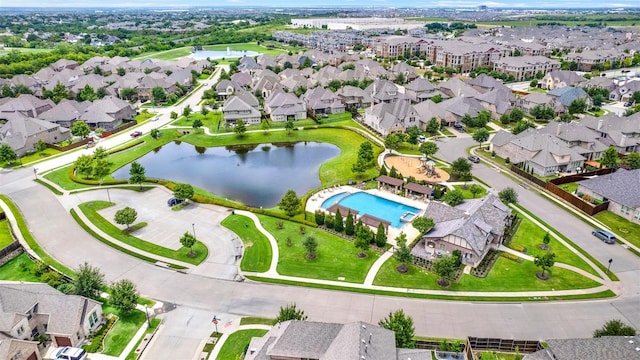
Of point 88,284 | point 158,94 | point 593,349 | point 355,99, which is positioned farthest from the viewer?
point 158,94

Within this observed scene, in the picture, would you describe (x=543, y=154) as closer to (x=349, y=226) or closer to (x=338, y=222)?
(x=349, y=226)

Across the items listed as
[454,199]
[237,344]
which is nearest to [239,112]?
[454,199]

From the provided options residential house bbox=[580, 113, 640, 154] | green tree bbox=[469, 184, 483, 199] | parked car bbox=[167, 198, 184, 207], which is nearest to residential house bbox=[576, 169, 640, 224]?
green tree bbox=[469, 184, 483, 199]

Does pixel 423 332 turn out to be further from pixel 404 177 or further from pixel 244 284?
pixel 404 177

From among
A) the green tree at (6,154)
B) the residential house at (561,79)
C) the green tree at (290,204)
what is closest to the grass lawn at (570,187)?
the green tree at (290,204)

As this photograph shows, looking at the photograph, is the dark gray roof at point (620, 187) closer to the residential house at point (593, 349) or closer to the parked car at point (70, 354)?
the residential house at point (593, 349)
